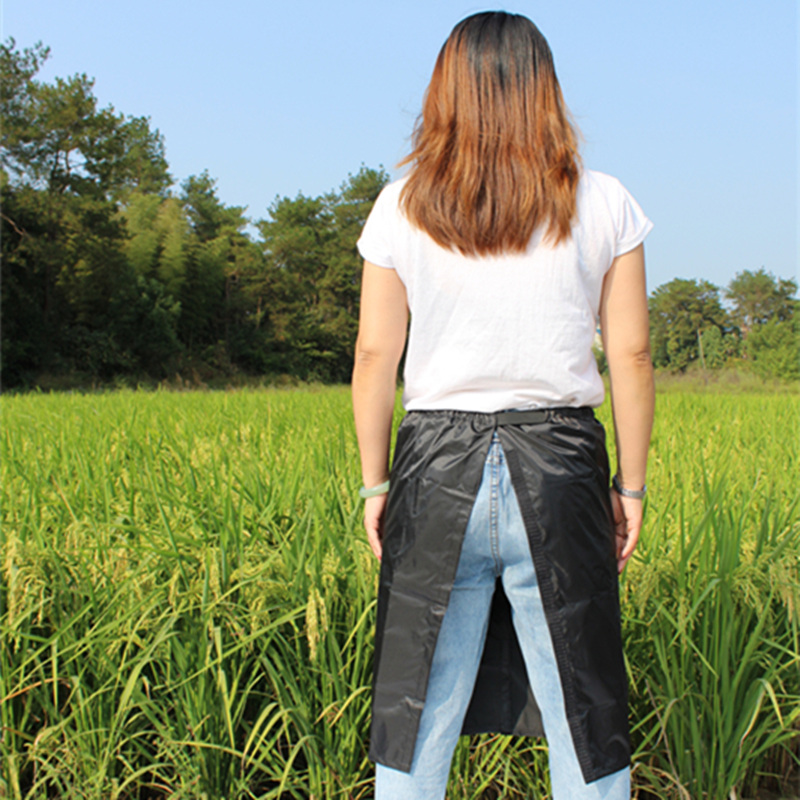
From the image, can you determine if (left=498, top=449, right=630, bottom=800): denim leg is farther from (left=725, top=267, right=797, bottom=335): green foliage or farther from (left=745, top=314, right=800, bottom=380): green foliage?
(left=725, top=267, right=797, bottom=335): green foliage

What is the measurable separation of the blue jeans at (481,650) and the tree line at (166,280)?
16.8 meters

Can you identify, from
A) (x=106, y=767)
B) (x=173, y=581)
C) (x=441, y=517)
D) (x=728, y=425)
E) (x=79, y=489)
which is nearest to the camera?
(x=441, y=517)

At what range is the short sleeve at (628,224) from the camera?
1.15 m

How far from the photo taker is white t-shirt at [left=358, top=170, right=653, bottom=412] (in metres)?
1.13

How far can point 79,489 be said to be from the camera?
109 inches

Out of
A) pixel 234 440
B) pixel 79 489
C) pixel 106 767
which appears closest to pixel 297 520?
A: pixel 106 767

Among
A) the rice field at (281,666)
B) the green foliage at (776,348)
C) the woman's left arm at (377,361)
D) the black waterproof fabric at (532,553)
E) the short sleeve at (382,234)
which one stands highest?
the green foliage at (776,348)

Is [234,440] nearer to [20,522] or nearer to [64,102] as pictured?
[20,522]

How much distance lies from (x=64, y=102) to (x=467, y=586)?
92.7 feet

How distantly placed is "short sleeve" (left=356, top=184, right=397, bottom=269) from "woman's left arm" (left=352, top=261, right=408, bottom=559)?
2 centimetres

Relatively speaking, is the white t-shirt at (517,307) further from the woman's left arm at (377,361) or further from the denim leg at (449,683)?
the denim leg at (449,683)

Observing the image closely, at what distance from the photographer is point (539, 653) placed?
1.17 meters

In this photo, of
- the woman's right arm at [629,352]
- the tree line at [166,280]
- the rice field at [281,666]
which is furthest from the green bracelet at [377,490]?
the tree line at [166,280]

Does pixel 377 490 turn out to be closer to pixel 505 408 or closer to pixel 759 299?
pixel 505 408
